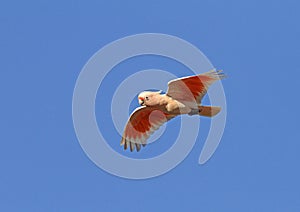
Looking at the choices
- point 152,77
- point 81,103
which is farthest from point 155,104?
point 81,103

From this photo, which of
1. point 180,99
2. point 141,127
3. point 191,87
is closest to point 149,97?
point 180,99

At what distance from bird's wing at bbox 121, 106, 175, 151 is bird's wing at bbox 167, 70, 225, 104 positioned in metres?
0.93

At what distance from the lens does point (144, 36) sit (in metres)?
12.6

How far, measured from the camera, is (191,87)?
497 inches

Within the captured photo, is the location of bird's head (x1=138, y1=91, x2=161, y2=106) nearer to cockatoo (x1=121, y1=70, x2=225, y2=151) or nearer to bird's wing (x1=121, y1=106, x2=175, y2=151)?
cockatoo (x1=121, y1=70, x2=225, y2=151)

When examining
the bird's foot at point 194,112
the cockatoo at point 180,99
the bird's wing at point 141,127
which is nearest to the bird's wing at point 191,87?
the cockatoo at point 180,99

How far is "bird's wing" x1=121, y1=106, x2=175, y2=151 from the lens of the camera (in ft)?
44.6

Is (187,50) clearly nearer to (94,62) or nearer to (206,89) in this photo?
(206,89)

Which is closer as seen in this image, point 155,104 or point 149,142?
point 155,104

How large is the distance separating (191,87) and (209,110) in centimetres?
52

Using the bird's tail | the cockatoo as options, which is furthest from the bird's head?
the bird's tail

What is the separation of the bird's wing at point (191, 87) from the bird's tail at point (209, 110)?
20cm

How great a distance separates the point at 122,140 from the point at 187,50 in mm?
2505

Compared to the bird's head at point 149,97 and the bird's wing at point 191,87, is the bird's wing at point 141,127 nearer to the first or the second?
the bird's head at point 149,97
